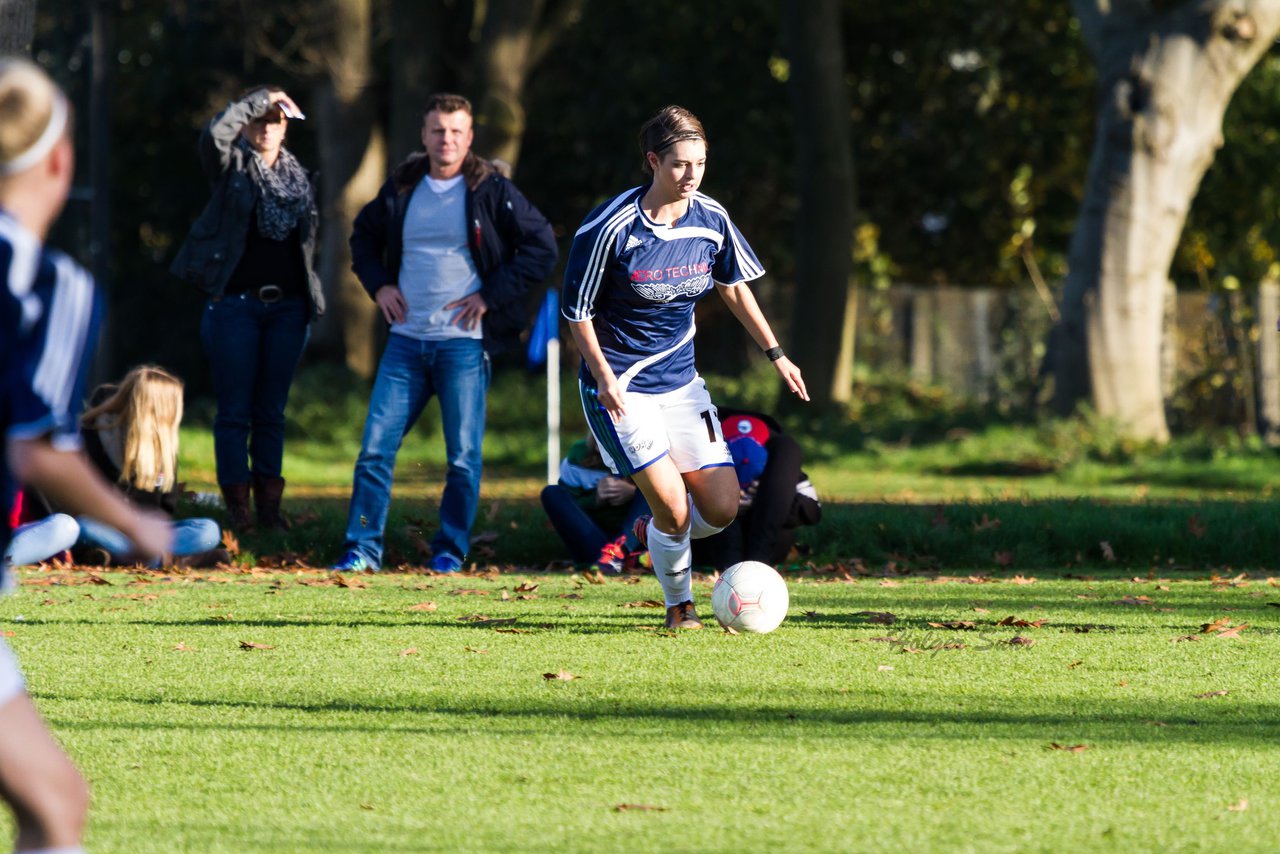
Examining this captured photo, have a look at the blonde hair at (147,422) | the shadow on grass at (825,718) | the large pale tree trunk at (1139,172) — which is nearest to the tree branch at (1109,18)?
the large pale tree trunk at (1139,172)

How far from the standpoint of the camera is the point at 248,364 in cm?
965

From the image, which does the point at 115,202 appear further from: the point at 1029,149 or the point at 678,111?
the point at 678,111

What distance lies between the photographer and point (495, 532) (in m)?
10.4

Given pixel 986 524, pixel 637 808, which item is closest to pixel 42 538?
pixel 637 808

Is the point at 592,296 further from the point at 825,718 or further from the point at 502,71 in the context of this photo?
the point at 502,71

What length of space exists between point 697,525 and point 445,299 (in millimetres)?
2552

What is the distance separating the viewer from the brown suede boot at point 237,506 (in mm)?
9914

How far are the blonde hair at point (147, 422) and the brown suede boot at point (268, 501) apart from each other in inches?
46.8

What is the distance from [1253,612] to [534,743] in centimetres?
408

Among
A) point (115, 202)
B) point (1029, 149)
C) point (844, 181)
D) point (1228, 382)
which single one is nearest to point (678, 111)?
point (844, 181)

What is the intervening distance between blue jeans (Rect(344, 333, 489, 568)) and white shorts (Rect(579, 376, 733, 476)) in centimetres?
220

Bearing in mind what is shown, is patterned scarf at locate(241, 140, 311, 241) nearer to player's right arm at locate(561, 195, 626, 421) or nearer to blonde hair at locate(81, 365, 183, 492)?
blonde hair at locate(81, 365, 183, 492)

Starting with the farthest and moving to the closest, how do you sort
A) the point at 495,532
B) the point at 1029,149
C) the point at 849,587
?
the point at 1029,149 < the point at 495,532 < the point at 849,587

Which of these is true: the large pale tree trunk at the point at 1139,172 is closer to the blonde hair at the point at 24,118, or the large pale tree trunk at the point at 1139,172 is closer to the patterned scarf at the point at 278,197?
the patterned scarf at the point at 278,197
